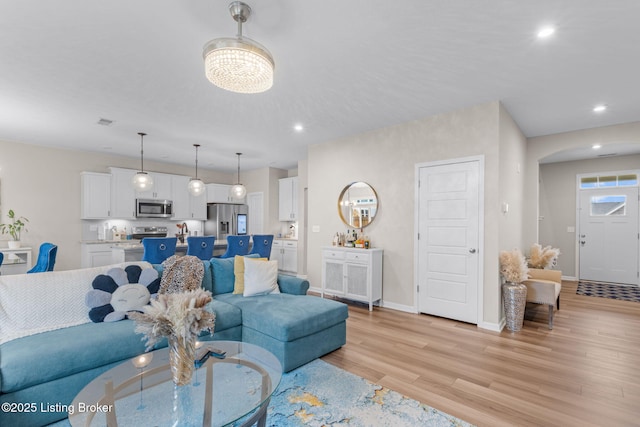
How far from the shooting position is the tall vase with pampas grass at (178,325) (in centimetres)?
153

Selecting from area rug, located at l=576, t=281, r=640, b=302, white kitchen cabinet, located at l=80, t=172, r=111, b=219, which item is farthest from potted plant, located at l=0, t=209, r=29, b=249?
area rug, located at l=576, t=281, r=640, b=302

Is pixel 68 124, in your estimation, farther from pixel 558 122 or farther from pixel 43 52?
pixel 558 122

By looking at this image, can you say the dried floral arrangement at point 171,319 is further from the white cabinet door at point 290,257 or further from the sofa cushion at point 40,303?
the white cabinet door at point 290,257

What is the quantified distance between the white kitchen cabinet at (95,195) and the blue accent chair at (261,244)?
3481 mm

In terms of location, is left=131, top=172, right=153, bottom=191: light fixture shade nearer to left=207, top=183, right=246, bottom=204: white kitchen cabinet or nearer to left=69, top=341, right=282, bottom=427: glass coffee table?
left=207, top=183, right=246, bottom=204: white kitchen cabinet

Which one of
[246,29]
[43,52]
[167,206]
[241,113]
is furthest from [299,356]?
[167,206]

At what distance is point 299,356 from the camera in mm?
2680

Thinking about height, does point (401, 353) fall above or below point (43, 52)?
below

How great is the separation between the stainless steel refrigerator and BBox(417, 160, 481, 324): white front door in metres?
5.41

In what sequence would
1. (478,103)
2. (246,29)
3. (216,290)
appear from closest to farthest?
A: (246,29) < (216,290) < (478,103)

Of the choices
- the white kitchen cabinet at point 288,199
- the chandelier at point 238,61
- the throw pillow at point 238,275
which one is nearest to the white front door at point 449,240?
the throw pillow at point 238,275

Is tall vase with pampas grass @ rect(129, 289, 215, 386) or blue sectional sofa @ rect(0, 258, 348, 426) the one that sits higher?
tall vase with pampas grass @ rect(129, 289, 215, 386)

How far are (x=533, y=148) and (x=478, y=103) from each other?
2.30 m

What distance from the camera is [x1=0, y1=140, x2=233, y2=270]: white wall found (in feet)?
17.7
